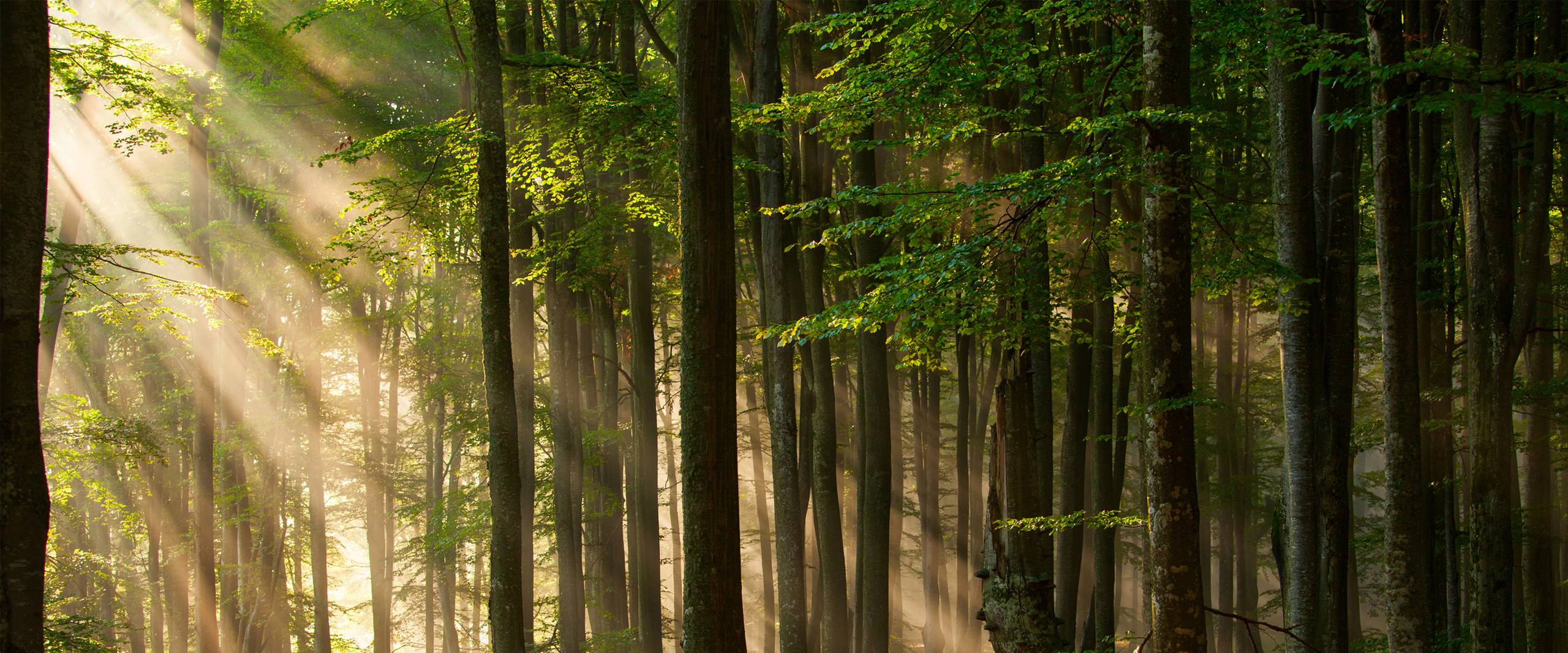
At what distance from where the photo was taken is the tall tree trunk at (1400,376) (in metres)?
7.69

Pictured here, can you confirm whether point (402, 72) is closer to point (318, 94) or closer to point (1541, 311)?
point (318, 94)

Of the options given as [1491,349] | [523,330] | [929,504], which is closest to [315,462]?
[523,330]

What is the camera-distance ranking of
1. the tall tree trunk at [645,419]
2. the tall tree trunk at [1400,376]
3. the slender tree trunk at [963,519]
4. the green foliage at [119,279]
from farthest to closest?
the slender tree trunk at [963,519], the tall tree trunk at [645,419], the green foliage at [119,279], the tall tree trunk at [1400,376]

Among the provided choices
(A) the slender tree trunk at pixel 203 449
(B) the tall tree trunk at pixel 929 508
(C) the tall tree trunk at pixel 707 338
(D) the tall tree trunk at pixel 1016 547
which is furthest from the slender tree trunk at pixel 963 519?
(A) the slender tree trunk at pixel 203 449

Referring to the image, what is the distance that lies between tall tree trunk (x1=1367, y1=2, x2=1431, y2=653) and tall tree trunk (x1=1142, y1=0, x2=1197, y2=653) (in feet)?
8.76

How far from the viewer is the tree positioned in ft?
23.4

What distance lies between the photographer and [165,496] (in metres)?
22.8

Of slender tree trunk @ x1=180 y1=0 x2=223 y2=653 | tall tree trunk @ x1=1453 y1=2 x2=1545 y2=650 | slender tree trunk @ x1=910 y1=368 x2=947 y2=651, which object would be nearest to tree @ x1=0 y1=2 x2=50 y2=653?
slender tree trunk @ x1=180 y1=0 x2=223 y2=653

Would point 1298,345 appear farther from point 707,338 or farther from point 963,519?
point 963,519

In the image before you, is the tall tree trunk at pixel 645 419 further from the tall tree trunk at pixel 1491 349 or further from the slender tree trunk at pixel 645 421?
the tall tree trunk at pixel 1491 349

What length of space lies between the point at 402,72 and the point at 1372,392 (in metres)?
21.3

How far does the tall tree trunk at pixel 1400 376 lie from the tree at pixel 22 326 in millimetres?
10475

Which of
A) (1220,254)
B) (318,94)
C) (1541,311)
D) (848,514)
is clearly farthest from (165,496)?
(1541,311)

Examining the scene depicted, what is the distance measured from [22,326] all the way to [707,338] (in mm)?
5271
